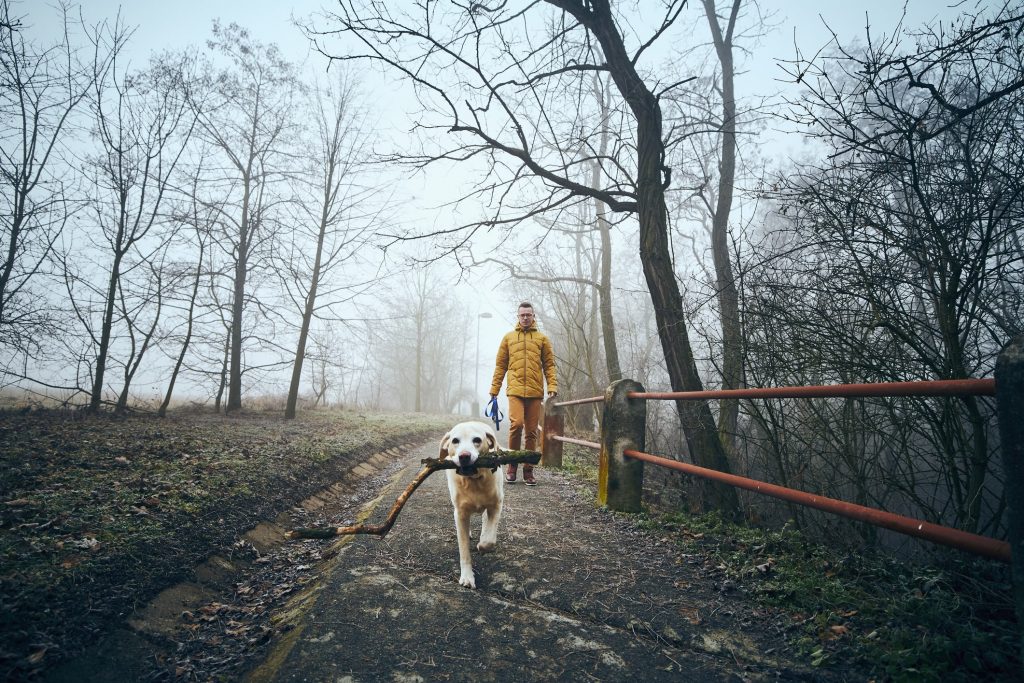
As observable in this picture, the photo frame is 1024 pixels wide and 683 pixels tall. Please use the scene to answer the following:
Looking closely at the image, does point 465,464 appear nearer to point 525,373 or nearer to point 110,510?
point 525,373

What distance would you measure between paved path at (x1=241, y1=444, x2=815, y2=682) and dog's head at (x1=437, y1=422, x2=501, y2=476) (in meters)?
0.77

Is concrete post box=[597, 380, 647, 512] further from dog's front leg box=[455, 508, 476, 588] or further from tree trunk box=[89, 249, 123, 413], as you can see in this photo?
tree trunk box=[89, 249, 123, 413]

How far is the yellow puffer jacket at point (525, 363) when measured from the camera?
5.61 meters

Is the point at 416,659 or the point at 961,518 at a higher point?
the point at 961,518

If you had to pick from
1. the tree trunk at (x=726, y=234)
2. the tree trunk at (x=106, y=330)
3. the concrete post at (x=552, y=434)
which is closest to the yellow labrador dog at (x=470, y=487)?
the tree trunk at (x=726, y=234)

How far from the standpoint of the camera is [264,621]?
272cm

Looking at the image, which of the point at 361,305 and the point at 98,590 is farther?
the point at 361,305

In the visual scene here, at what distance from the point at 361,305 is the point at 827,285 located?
Answer: 41.6 feet

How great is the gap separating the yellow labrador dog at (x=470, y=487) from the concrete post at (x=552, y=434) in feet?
12.1

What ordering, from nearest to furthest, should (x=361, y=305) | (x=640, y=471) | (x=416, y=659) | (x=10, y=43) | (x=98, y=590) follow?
1. (x=416, y=659)
2. (x=98, y=590)
3. (x=640, y=471)
4. (x=10, y=43)
5. (x=361, y=305)

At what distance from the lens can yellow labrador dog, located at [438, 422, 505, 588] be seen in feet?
9.93

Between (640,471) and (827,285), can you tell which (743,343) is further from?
(640,471)

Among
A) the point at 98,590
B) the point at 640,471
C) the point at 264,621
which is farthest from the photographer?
the point at 640,471

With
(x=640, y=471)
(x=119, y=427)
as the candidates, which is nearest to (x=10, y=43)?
(x=119, y=427)
